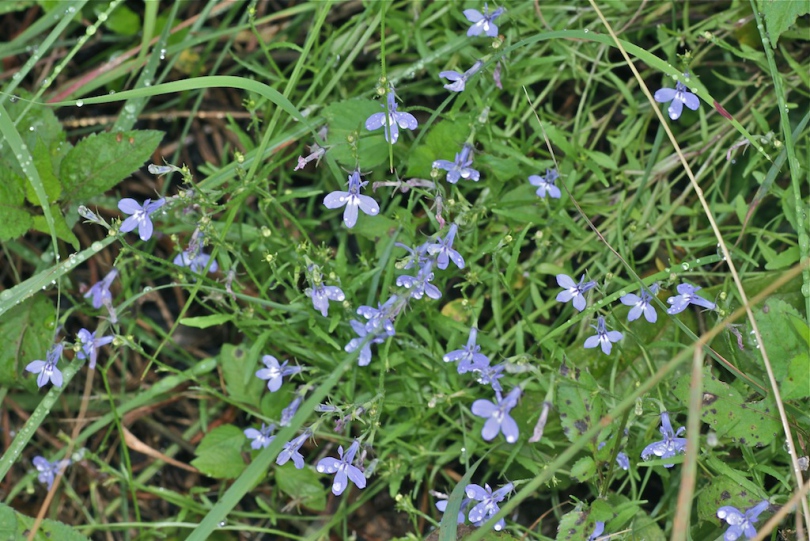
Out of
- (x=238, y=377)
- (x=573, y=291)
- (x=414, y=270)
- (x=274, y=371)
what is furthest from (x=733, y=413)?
(x=238, y=377)

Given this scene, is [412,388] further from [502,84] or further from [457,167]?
[502,84]

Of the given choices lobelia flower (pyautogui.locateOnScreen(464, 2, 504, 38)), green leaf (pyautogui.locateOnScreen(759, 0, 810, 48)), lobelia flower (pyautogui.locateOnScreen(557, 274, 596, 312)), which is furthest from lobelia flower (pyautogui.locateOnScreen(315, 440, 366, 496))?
green leaf (pyautogui.locateOnScreen(759, 0, 810, 48))

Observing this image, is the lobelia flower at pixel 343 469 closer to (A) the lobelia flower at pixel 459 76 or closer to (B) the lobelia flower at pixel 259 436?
(B) the lobelia flower at pixel 259 436

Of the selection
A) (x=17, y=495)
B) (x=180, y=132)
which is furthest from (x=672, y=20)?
(x=17, y=495)

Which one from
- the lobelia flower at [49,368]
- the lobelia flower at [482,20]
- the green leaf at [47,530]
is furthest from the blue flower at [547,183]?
the green leaf at [47,530]

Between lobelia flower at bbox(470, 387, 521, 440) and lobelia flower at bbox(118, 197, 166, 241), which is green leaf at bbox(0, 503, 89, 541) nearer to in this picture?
lobelia flower at bbox(118, 197, 166, 241)

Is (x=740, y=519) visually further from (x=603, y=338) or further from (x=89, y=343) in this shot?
(x=89, y=343)
